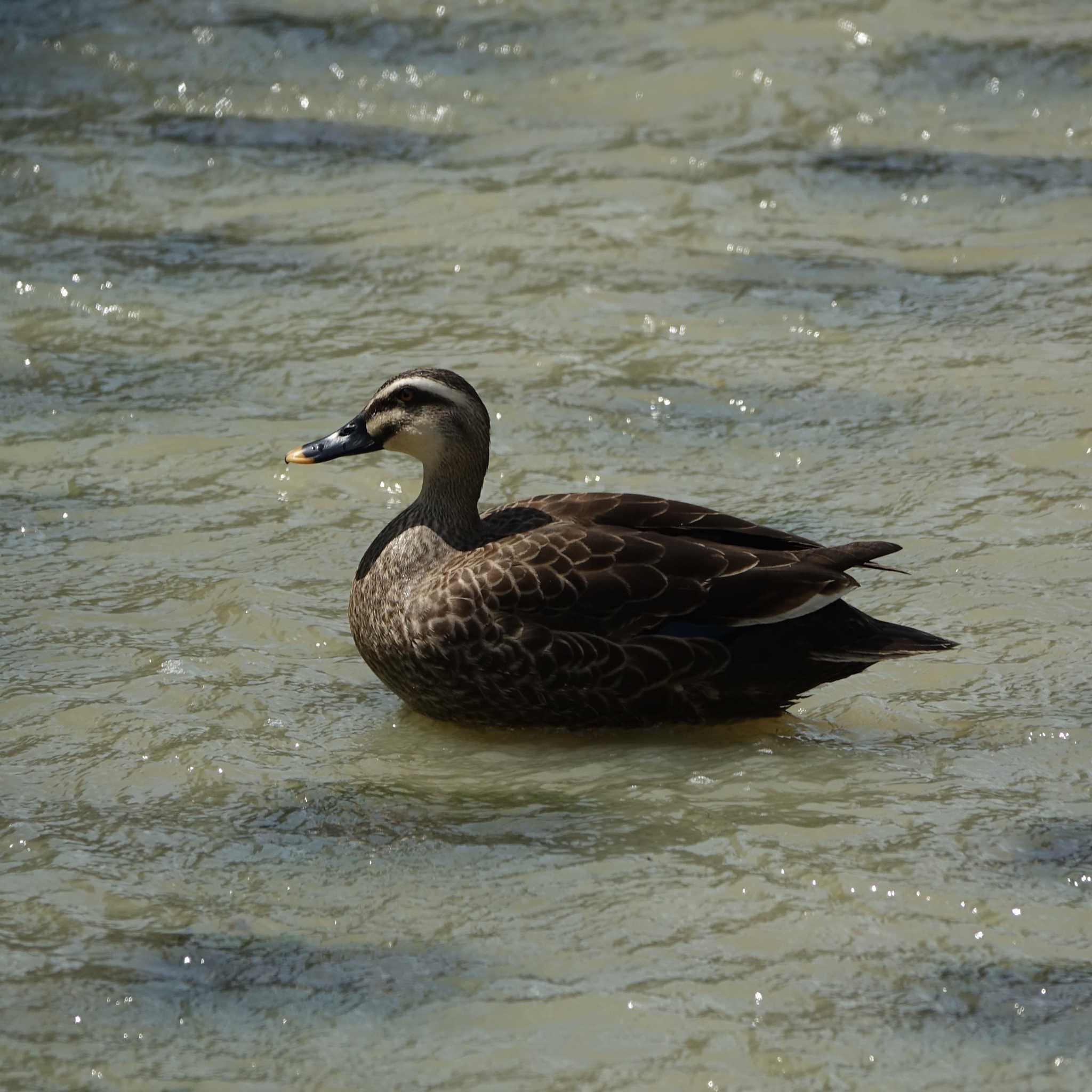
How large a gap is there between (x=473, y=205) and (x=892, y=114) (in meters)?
3.13

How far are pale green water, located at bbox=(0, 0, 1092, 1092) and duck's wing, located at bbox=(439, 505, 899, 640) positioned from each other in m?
0.45

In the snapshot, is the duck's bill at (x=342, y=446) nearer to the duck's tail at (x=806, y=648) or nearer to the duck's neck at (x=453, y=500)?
the duck's neck at (x=453, y=500)

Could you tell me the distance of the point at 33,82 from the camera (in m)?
13.1

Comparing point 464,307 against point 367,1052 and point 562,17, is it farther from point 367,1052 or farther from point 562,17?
point 367,1052

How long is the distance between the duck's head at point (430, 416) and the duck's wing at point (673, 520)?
0.46m

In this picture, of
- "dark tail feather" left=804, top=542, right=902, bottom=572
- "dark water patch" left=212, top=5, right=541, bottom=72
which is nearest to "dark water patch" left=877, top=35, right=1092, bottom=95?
"dark water patch" left=212, top=5, right=541, bottom=72

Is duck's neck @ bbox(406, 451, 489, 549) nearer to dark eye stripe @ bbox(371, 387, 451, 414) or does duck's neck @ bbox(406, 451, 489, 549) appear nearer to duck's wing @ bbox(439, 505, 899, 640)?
dark eye stripe @ bbox(371, 387, 451, 414)

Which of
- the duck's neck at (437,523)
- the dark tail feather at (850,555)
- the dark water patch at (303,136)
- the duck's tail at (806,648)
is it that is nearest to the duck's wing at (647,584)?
the dark tail feather at (850,555)

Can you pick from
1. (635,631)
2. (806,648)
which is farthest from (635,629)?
(806,648)

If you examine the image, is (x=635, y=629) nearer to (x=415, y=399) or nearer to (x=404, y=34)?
(x=415, y=399)

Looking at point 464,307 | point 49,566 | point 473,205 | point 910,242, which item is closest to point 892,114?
point 910,242

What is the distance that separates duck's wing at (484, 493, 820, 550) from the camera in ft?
20.7

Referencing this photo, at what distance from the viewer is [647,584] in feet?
20.0

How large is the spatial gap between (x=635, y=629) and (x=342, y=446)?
1.41 meters
